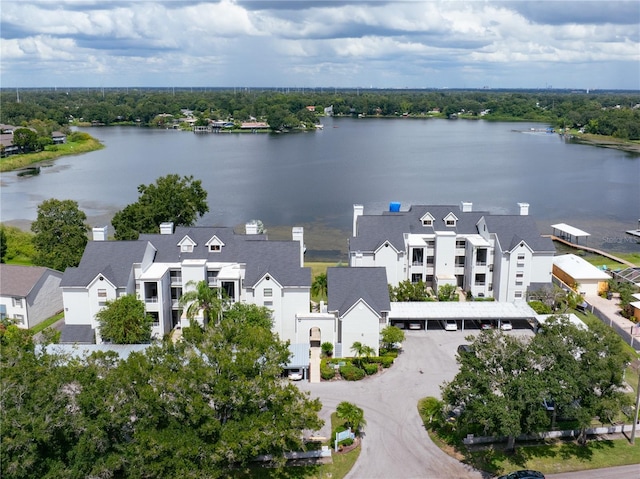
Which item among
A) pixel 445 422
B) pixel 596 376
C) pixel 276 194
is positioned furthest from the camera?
pixel 276 194

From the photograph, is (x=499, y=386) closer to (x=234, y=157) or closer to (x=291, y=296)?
(x=291, y=296)

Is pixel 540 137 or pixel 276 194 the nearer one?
pixel 276 194

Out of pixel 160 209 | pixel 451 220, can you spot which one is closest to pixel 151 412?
pixel 451 220

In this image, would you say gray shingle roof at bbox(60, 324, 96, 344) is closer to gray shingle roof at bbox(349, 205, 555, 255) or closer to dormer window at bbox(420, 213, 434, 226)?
gray shingle roof at bbox(349, 205, 555, 255)

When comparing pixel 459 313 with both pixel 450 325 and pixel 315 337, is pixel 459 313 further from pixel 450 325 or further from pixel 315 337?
pixel 315 337

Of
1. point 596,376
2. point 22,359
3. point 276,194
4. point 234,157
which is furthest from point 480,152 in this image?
point 22,359

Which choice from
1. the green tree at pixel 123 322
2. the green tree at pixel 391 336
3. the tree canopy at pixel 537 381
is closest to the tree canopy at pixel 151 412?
the tree canopy at pixel 537 381
